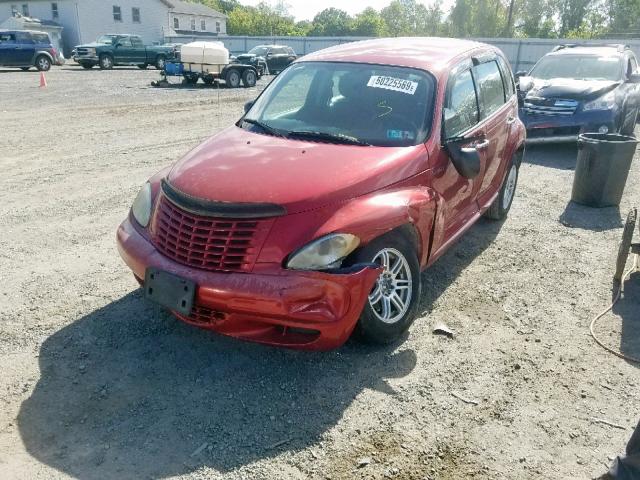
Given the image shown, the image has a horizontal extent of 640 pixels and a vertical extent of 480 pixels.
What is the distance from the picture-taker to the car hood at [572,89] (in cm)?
916

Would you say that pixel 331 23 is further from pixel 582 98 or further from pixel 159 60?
pixel 582 98

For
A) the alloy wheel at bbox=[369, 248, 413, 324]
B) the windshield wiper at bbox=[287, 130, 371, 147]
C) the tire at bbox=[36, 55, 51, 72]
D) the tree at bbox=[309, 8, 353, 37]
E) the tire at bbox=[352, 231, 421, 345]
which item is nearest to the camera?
the tire at bbox=[352, 231, 421, 345]

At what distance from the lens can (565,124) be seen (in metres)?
9.08

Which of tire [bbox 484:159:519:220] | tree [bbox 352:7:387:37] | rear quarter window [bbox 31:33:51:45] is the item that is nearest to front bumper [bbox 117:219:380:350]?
tire [bbox 484:159:519:220]

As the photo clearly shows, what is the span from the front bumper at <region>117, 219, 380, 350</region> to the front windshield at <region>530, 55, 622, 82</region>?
8992 mm

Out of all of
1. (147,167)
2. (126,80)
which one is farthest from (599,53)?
(126,80)

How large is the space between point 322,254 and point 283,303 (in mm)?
354

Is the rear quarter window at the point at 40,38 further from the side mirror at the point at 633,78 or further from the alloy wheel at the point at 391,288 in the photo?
the alloy wheel at the point at 391,288

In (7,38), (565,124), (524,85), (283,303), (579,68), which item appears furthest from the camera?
(7,38)

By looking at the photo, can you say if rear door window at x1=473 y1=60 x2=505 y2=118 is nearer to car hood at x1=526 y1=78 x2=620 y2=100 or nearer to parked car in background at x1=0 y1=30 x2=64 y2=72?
car hood at x1=526 y1=78 x2=620 y2=100

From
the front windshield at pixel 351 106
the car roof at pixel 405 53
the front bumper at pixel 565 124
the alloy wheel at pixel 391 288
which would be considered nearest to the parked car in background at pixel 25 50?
the front bumper at pixel 565 124

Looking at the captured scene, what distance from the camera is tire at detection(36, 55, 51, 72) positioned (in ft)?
87.2

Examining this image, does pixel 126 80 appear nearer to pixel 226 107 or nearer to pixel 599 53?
pixel 226 107

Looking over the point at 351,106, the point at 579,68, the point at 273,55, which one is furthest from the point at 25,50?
the point at 351,106
